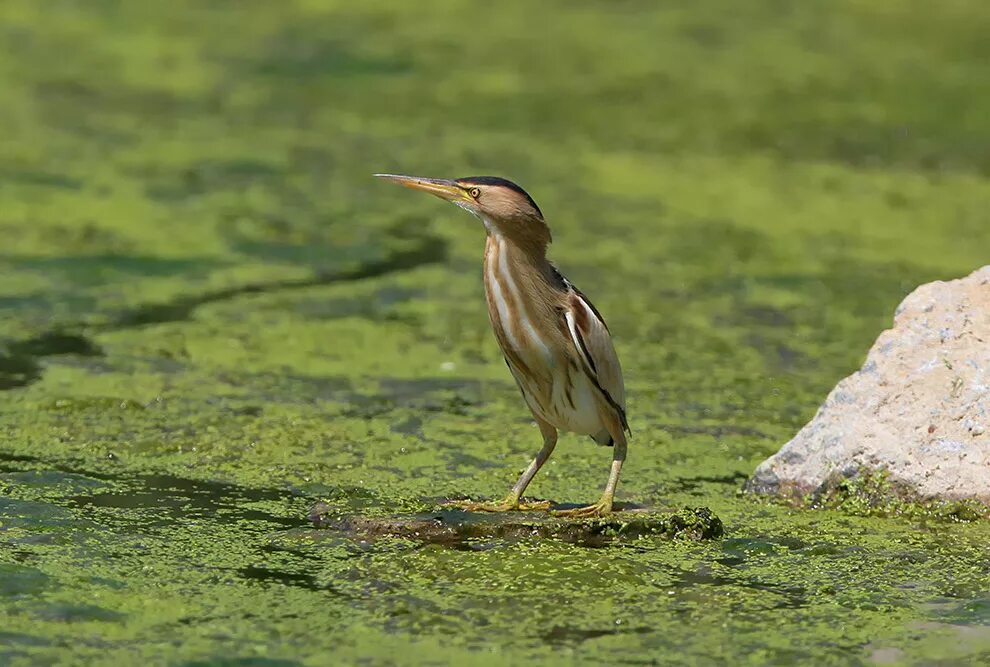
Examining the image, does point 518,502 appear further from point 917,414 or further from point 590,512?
point 917,414

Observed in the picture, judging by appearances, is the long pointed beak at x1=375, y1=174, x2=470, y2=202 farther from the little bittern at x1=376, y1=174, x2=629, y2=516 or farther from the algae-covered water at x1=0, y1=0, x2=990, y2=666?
the algae-covered water at x1=0, y1=0, x2=990, y2=666

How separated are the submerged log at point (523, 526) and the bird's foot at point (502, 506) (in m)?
0.05

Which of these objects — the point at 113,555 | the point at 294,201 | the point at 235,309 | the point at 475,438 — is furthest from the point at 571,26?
the point at 113,555

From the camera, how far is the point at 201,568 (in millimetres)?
3992

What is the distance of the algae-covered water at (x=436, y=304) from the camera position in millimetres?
3738

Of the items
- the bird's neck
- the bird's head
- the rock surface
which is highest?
the bird's head

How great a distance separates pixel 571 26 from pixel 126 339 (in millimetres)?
5895

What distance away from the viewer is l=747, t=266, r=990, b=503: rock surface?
4531 millimetres

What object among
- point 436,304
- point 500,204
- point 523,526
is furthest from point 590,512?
point 436,304

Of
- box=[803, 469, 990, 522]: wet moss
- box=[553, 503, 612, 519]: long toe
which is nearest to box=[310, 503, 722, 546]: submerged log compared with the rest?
box=[553, 503, 612, 519]: long toe

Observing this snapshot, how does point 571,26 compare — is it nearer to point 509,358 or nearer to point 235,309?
point 235,309

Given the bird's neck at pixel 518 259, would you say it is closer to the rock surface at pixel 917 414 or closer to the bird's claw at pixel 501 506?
the bird's claw at pixel 501 506

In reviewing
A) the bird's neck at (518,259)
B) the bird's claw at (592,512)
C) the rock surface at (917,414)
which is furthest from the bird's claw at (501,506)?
the rock surface at (917,414)

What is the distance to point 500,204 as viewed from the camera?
427cm
